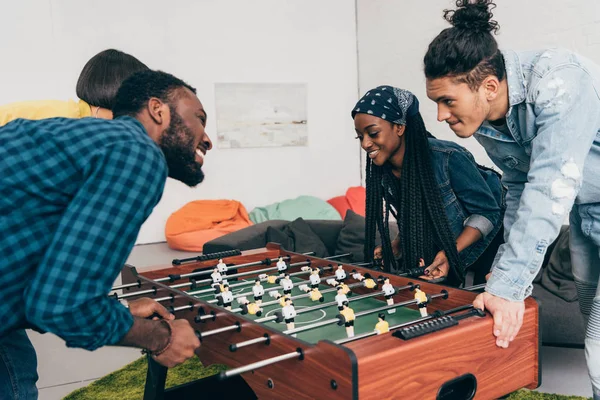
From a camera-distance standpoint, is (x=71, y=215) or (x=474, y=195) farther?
(x=474, y=195)

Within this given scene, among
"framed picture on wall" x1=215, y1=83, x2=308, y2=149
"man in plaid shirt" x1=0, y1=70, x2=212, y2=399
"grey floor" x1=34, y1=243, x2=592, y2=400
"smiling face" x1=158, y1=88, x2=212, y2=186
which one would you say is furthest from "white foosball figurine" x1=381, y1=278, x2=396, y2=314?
"framed picture on wall" x1=215, y1=83, x2=308, y2=149

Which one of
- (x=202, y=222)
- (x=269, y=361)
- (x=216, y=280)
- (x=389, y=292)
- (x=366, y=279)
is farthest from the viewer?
(x=202, y=222)

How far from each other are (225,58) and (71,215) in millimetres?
4958

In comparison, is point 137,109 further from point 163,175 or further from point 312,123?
point 312,123

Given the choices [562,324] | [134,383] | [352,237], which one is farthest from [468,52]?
[352,237]

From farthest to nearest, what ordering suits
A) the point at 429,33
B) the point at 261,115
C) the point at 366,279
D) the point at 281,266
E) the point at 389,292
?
the point at 261,115 → the point at 429,33 → the point at 281,266 → the point at 366,279 → the point at 389,292

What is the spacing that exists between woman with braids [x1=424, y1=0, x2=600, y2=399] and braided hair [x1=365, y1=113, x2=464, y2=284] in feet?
1.39

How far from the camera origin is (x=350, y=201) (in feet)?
19.4

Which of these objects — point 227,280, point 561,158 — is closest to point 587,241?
point 561,158

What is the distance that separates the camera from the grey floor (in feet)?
8.07

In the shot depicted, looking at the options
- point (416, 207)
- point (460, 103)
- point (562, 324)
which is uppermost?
point (460, 103)

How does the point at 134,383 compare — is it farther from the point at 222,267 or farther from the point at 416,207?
the point at 416,207

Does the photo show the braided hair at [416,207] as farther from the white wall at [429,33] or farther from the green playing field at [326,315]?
the white wall at [429,33]

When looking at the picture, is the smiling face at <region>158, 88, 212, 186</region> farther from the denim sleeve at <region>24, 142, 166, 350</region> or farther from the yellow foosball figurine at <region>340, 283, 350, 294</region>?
the yellow foosball figurine at <region>340, 283, 350, 294</region>
